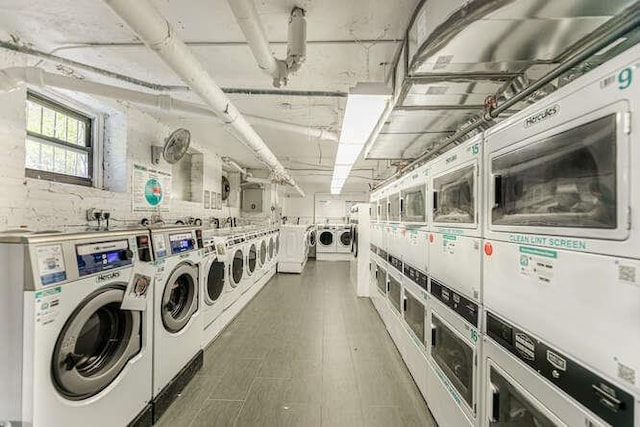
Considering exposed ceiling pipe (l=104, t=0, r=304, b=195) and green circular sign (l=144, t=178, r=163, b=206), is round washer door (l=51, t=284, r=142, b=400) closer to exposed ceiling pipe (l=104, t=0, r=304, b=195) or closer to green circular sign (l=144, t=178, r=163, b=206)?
exposed ceiling pipe (l=104, t=0, r=304, b=195)

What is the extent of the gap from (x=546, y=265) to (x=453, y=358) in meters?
0.98

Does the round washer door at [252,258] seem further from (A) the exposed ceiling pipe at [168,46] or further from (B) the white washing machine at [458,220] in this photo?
(B) the white washing machine at [458,220]

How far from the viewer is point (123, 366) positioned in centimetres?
162

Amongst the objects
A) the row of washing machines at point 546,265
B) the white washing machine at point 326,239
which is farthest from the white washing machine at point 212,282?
the white washing machine at point 326,239

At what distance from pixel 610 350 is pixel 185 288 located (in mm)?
2561

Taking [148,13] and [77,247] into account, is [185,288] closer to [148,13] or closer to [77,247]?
[77,247]

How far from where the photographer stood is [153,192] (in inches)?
139

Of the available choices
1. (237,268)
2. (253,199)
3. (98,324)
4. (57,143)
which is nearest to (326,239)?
(253,199)

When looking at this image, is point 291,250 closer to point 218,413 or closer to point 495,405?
point 218,413

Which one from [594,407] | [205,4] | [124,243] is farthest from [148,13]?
[594,407]

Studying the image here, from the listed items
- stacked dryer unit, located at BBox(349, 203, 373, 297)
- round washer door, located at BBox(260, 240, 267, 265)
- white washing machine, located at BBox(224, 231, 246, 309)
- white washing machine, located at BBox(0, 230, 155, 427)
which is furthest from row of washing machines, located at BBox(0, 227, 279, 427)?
stacked dryer unit, located at BBox(349, 203, 373, 297)

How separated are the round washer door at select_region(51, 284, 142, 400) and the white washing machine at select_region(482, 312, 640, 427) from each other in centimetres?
190

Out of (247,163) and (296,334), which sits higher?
(247,163)

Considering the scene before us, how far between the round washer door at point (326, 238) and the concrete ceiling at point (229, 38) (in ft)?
19.8
